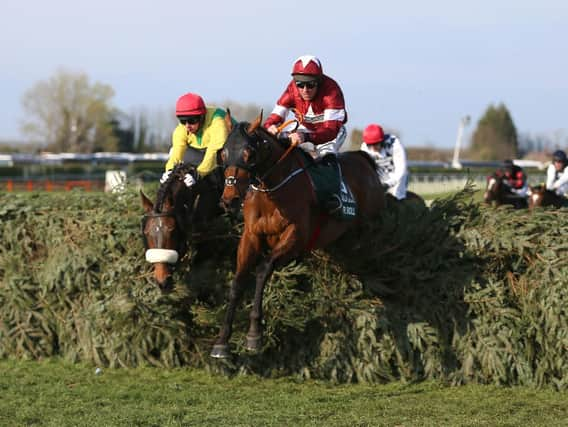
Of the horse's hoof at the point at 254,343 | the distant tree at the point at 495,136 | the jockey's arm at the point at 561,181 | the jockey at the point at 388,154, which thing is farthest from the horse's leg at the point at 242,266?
the distant tree at the point at 495,136

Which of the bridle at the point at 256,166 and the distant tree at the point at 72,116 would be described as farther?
the distant tree at the point at 72,116

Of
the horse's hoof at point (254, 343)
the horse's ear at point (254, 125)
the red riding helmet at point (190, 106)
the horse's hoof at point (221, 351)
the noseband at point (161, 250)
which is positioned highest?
the red riding helmet at point (190, 106)

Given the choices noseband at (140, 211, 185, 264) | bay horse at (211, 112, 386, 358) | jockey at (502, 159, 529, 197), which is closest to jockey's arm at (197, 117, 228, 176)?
noseband at (140, 211, 185, 264)

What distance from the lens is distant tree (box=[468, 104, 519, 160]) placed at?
81.0 meters

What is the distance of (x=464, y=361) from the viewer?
8.02 m

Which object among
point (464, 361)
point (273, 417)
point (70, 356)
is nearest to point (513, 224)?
point (464, 361)

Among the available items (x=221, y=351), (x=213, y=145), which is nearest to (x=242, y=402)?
(x=221, y=351)

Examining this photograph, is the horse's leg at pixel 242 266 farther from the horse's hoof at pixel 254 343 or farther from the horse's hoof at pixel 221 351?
the horse's hoof at pixel 254 343

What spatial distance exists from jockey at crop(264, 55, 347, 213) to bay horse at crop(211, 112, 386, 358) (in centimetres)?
22

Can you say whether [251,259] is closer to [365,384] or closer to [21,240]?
[365,384]

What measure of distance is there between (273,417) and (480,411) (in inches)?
69.8

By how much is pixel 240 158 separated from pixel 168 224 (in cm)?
142

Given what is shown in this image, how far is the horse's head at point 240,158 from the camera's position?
22.2ft

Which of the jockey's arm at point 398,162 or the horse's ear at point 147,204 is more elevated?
the jockey's arm at point 398,162
